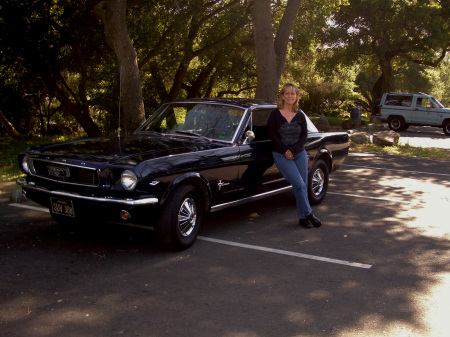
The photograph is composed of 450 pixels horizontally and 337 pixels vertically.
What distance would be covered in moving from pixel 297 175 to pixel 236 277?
2144mm

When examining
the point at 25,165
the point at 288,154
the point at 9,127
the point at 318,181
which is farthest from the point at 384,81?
the point at 25,165

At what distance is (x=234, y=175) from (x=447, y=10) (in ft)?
78.8

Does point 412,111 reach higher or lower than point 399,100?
lower

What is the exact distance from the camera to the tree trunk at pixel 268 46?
12341 millimetres

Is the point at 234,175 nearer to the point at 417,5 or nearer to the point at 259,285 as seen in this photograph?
the point at 259,285

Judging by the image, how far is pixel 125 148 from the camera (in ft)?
18.6

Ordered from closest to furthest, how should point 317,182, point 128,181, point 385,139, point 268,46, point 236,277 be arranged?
1. point 236,277
2. point 128,181
3. point 317,182
4. point 268,46
5. point 385,139

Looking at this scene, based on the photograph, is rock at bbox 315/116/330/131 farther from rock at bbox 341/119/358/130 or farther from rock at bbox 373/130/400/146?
rock at bbox 373/130/400/146

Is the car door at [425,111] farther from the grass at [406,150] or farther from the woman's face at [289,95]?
the woman's face at [289,95]

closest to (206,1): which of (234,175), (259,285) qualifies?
(234,175)

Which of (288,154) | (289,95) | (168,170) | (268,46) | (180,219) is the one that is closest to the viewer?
(168,170)

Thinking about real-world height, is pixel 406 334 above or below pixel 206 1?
below

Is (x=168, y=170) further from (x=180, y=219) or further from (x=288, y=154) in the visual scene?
(x=288, y=154)

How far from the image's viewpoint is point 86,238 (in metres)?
5.84
